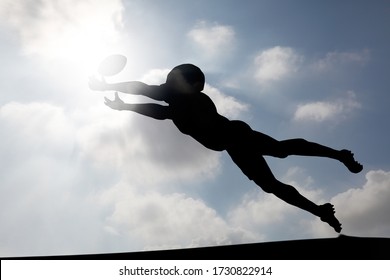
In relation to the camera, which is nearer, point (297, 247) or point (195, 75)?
point (297, 247)

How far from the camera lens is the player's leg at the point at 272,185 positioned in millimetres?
7402

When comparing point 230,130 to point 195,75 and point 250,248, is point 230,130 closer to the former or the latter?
point 195,75

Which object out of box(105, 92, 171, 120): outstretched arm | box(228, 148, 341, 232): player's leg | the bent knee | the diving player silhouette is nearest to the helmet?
the diving player silhouette

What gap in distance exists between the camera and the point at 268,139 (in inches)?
294

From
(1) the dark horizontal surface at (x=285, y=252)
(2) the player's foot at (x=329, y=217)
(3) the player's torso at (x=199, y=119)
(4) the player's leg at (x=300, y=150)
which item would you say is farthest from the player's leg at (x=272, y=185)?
(1) the dark horizontal surface at (x=285, y=252)

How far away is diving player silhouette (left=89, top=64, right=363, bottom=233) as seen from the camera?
7.43 m

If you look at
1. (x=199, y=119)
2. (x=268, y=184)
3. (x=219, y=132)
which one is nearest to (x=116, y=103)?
(x=199, y=119)

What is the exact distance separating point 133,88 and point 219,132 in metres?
1.70

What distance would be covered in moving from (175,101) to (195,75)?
1.92 feet

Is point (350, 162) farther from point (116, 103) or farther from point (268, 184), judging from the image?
point (116, 103)

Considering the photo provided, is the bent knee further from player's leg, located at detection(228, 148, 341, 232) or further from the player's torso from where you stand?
the player's torso

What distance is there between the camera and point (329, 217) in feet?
24.2

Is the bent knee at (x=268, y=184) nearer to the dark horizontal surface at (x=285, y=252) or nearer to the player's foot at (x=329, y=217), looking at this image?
the player's foot at (x=329, y=217)
